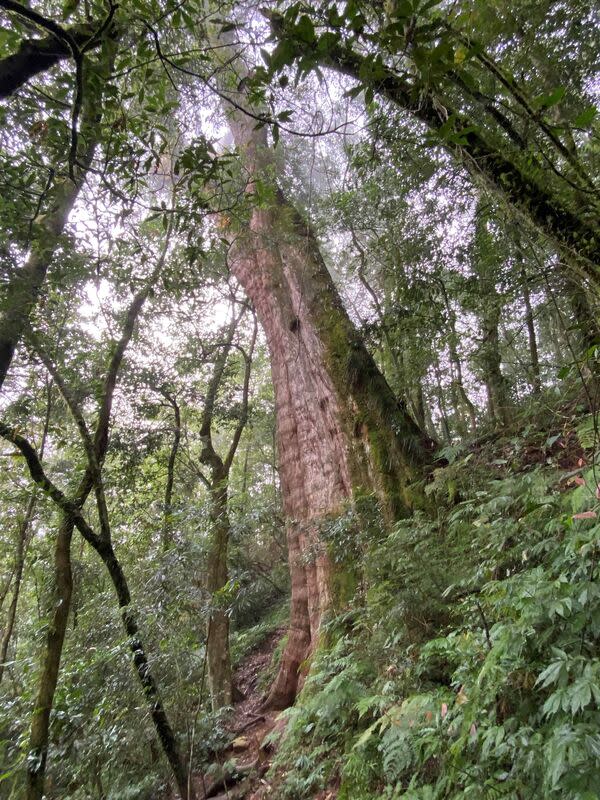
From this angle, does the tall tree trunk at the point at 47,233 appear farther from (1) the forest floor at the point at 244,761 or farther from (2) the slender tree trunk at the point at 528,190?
(1) the forest floor at the point at 244,761

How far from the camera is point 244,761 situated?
15.5 ft

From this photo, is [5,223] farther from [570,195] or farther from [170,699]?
[170,699]

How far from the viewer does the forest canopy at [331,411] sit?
2.10m

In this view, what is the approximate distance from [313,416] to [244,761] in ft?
12.5

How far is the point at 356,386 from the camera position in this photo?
18.3 feet

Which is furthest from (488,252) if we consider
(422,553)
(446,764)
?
(446,764)

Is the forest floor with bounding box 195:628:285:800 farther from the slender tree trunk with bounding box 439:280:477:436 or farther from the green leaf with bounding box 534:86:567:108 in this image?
the green leaf with bounding box 534:86:567:108

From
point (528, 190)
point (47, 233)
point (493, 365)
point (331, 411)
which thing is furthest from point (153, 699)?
point (493, 365)

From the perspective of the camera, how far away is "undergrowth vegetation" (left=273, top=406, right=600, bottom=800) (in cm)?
178

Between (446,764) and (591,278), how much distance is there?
9.16ft

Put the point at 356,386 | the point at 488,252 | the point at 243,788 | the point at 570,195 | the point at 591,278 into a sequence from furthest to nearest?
the point at 356,386, the point at 488,252, the point at 243,788, the point at 570,195, the point at 591,278

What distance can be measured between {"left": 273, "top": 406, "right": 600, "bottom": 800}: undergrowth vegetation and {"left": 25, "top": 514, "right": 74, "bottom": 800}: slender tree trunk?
1888mm

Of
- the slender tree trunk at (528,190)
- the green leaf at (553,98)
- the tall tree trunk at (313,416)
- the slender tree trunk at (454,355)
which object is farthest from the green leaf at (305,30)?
the slender tree trunk at (454,355)

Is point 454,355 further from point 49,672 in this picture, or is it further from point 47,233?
point 49,672
